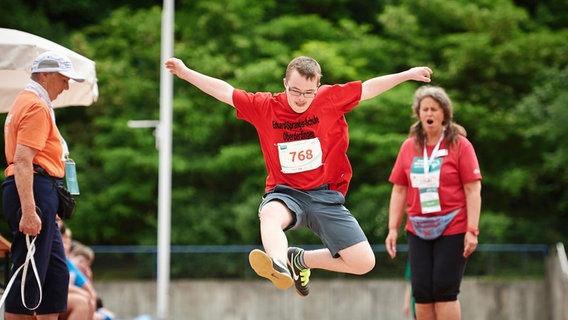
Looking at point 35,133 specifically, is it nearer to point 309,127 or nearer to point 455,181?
point 309,127

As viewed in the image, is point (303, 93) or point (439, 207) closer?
point (303, 93)

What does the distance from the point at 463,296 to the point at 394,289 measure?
1176 millimetres

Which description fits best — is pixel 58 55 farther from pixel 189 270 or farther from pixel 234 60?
pixel 234 60

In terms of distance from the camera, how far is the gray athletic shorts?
5.58 m

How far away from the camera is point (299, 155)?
556cm

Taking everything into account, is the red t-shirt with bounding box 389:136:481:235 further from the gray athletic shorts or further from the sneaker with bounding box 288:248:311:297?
the sneaker with bounding box 288:248:311:297

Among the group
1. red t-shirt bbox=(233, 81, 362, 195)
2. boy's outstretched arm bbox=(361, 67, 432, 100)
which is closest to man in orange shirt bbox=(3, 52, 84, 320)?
red t-shirt bbox=(233, 81, 362, 195)

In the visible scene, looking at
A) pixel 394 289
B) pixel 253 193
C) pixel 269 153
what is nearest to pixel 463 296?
pixel 394 289

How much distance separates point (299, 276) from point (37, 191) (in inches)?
64.0

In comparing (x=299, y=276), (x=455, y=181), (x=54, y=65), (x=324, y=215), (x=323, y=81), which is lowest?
(x=299, y=276)

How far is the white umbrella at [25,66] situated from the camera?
6379 millimetres

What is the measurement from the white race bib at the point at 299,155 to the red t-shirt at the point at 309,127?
33 mm

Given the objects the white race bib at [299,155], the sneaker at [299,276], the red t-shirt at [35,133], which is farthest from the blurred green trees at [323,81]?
the red t-shirt at [35,133]

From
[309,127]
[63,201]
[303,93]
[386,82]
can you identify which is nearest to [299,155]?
[309,127]
